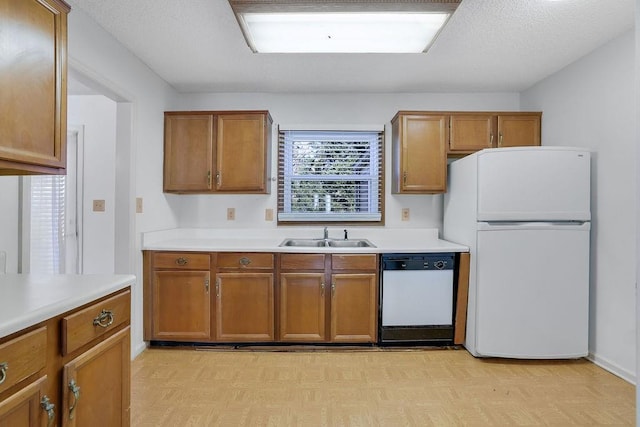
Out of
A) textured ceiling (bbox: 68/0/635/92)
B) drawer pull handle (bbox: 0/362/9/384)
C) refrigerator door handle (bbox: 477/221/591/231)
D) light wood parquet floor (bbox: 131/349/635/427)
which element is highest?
textured ceiling (bbox: 68/0/635/92)

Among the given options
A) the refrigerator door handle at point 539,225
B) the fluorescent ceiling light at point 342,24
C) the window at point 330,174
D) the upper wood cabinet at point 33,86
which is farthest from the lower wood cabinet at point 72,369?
the refrigerator door handle at point 539,225

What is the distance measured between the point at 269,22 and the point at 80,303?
5.57 ft

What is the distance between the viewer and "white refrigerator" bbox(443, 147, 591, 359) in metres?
2.51

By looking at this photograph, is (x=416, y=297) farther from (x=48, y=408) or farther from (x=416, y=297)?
(x=48, y=408)

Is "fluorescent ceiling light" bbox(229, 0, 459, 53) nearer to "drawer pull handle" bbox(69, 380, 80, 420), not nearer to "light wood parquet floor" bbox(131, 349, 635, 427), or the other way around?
"drawer pull handle" bbox(69, 380, 80, 420)

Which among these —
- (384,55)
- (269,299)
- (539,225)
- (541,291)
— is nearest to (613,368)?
(541,291)

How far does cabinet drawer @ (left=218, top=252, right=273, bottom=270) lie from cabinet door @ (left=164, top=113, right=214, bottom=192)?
719 mm

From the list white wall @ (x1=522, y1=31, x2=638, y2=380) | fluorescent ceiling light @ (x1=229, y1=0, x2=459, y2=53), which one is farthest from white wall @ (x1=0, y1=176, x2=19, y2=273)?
white wall @ (x1=522, y1=31, x2=638, y2=380)

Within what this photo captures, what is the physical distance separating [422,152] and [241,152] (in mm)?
1657

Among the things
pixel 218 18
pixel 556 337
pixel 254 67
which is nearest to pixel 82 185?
pixel 254 67

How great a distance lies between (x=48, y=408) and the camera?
1.01 m

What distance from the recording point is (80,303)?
1.14 meters

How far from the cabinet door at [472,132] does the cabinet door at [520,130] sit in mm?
126

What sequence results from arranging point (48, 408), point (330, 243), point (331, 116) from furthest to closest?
point (331, 116), point (330, 243), point (48, 408)
